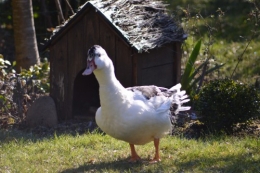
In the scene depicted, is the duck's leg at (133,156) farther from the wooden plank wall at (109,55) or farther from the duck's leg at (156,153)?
the wooden plank wall at (109,55)

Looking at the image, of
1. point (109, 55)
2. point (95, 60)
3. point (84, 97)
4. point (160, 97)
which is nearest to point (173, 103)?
point (160, 97)

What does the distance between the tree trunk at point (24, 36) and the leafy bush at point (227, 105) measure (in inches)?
143

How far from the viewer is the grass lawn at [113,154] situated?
677 centimetres

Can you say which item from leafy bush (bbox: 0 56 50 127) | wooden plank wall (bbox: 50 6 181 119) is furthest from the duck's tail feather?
leafy bush (bbox: 0 56 50 127)

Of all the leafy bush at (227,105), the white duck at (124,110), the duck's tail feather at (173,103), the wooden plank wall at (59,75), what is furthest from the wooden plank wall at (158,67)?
the white duck at (124,110)

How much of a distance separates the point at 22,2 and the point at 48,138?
316 centimetres

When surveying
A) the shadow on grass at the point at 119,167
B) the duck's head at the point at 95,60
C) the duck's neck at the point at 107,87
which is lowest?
the shadow on grass at the point at 119,167

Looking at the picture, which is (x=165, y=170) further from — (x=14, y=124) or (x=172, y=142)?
(x=14, y=124)

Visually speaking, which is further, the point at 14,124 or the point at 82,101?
the point at 82,101

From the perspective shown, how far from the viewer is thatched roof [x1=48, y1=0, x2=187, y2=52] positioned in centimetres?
856

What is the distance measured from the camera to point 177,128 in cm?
862

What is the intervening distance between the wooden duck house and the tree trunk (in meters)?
1.44

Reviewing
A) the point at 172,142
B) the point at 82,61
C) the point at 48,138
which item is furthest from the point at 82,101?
the point at 172,142

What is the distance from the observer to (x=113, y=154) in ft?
24.2
